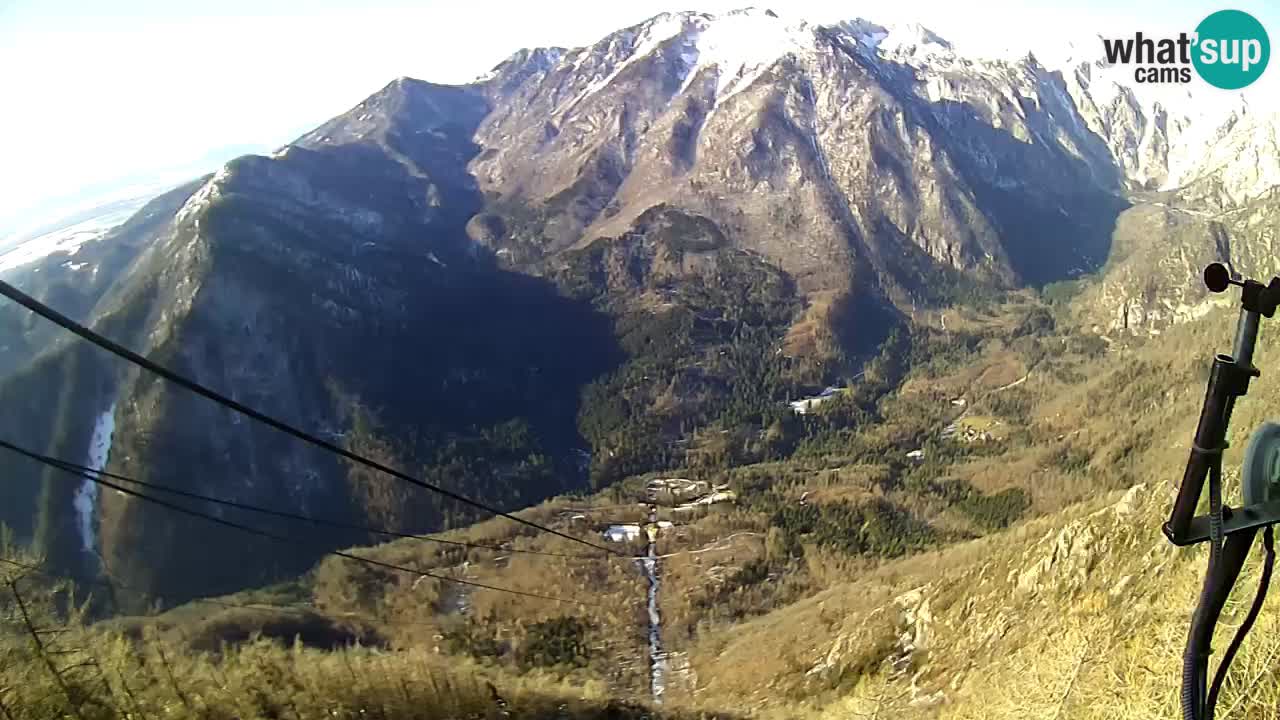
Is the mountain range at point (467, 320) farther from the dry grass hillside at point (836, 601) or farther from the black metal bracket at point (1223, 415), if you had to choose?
the black metal bracket at point (1223, 415)

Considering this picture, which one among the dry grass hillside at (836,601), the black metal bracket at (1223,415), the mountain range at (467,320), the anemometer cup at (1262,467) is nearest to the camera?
the black metal bracket at (1223,415)

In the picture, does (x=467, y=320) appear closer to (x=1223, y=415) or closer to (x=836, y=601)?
(x=836, y=601)

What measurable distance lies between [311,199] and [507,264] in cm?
4410

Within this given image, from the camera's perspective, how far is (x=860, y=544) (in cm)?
7788

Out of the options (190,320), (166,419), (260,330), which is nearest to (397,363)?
(260,330)

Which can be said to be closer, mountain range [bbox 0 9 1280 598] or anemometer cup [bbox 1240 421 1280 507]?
anemometer cup [bbox 1240 421 1280 507]

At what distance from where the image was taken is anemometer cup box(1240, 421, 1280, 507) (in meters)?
3.96

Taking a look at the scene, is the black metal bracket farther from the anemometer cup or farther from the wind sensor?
the anemometer cup

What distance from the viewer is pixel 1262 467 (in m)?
4.01

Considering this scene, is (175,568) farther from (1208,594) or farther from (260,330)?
(1208,594)

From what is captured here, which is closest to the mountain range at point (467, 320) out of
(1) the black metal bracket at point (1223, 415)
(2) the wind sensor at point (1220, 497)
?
(2) the wind sensor at point (1220, 497)

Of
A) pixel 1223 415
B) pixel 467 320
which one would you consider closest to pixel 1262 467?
pixel 1223 415

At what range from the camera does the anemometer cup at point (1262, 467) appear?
13.0 ft

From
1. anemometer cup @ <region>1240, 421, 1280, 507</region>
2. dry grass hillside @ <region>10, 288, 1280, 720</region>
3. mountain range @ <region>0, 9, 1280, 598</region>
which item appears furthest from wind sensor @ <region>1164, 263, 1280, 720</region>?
mountain range @ <region>0, 9, 1280, 598</region>
